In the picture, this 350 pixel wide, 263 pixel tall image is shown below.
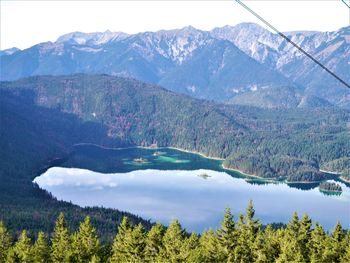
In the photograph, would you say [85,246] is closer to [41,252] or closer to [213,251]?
[41,252]

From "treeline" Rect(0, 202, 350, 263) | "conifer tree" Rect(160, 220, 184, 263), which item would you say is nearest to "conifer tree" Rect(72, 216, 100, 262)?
"treeline" Rect(0, 202, 350, 263)

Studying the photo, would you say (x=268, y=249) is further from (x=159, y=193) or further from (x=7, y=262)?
(x=159, y=193)

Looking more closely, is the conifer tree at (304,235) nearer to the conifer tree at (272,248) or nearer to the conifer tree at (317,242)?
the conifer tree at (317,242)

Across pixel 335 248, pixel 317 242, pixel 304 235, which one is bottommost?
→ pixel 335 248

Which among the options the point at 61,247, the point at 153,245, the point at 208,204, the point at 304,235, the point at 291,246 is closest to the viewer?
the point at 291,246

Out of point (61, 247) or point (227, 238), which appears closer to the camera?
point (227, 238)

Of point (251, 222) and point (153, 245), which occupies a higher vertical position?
point (251, 222)

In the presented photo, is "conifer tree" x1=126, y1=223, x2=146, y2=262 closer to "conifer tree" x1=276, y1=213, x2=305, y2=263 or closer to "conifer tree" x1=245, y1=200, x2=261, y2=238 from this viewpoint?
"conifer tree" x1=245, y1=200, x2=261, y2=238

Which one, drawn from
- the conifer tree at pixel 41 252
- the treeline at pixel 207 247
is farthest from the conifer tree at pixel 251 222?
the conifer tree at pixel 41 252

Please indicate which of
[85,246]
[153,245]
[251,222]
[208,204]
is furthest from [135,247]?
[208,204]
